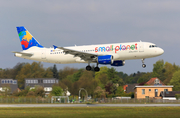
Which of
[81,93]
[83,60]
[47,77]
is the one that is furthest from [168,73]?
[83,60]

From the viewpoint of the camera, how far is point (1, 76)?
143 metres

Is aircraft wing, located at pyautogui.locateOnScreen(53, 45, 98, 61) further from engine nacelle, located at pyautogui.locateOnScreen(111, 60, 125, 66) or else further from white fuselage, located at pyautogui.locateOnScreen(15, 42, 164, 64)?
engine nacelle, located at pyautogui.locateOnScreen(111, 60, 125, 66)

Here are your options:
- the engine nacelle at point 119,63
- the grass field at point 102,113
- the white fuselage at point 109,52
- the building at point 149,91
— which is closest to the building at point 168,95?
the building at point 149,91

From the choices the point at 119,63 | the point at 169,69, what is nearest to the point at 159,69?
the point at 169,69

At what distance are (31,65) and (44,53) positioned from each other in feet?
293

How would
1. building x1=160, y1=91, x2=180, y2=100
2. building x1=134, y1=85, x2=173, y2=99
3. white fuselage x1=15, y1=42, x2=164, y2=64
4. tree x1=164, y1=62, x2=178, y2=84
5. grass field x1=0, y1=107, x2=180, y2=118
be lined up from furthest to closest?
tree x1=164, y1=62, x2=178, y2=84 < building x1=134, y1=85, x2=173, y2=99 < building x1=160, y1=91, x2=180, y2=100 < white fuselage x1=15, y1=42, x2=164, y2=64 < grass field x1=0, y1=107, x2=180, y2=118

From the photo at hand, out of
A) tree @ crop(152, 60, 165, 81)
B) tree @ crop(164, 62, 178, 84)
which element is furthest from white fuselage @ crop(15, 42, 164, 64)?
tree @ crop(152, 60, 165, 81)

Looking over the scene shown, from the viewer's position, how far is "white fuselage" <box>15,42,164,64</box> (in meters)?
49.4

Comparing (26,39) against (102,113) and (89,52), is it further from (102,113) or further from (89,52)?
(102,113)

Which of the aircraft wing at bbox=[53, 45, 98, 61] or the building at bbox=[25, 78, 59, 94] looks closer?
the aircraft wing at bbox=[53, 45, 98, 61]

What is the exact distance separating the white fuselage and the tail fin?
207 cm

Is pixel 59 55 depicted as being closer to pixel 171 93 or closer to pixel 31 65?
pixel 171 93

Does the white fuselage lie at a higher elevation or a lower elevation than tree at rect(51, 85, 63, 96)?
higher

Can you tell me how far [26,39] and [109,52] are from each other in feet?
62.8
